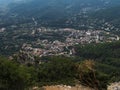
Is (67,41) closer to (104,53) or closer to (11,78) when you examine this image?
(104,53)

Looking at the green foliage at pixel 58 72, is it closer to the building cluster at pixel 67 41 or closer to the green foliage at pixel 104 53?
the green foliage at pixel 104 53

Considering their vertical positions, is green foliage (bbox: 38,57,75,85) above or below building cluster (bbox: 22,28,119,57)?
above

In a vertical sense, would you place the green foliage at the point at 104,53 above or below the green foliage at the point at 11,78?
below

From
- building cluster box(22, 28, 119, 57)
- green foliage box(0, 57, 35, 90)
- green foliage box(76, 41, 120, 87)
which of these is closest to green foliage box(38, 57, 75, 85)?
green foliage box(0, 57, 35, 90)

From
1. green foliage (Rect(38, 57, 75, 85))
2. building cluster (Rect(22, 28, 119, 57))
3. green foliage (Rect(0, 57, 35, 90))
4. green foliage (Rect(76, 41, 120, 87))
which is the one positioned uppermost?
green foliage (Rect(0, 57, 35, 90))

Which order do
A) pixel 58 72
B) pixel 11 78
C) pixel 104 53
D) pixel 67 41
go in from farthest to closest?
pixel 67 41 → pixel 104 53 → pixel 58 72 → pixel 11 78

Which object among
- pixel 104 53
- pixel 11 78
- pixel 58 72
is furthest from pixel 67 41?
pixel 11 78

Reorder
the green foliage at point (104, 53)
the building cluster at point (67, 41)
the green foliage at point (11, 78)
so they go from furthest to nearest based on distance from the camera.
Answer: the building cluster at point (67, 41)
the green foliage at point (104, 53)
the green foliage at point (11, 78)

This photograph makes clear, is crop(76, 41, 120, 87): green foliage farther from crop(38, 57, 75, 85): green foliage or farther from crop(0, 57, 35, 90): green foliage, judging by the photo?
crop(0, 57, 35, 90): green foliage

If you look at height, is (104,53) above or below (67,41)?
above

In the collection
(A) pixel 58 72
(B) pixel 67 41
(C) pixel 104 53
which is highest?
(A) pixel 58 72

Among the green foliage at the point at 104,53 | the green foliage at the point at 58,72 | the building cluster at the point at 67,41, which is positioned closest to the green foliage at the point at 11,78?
the green foliage at the point at 58,72
